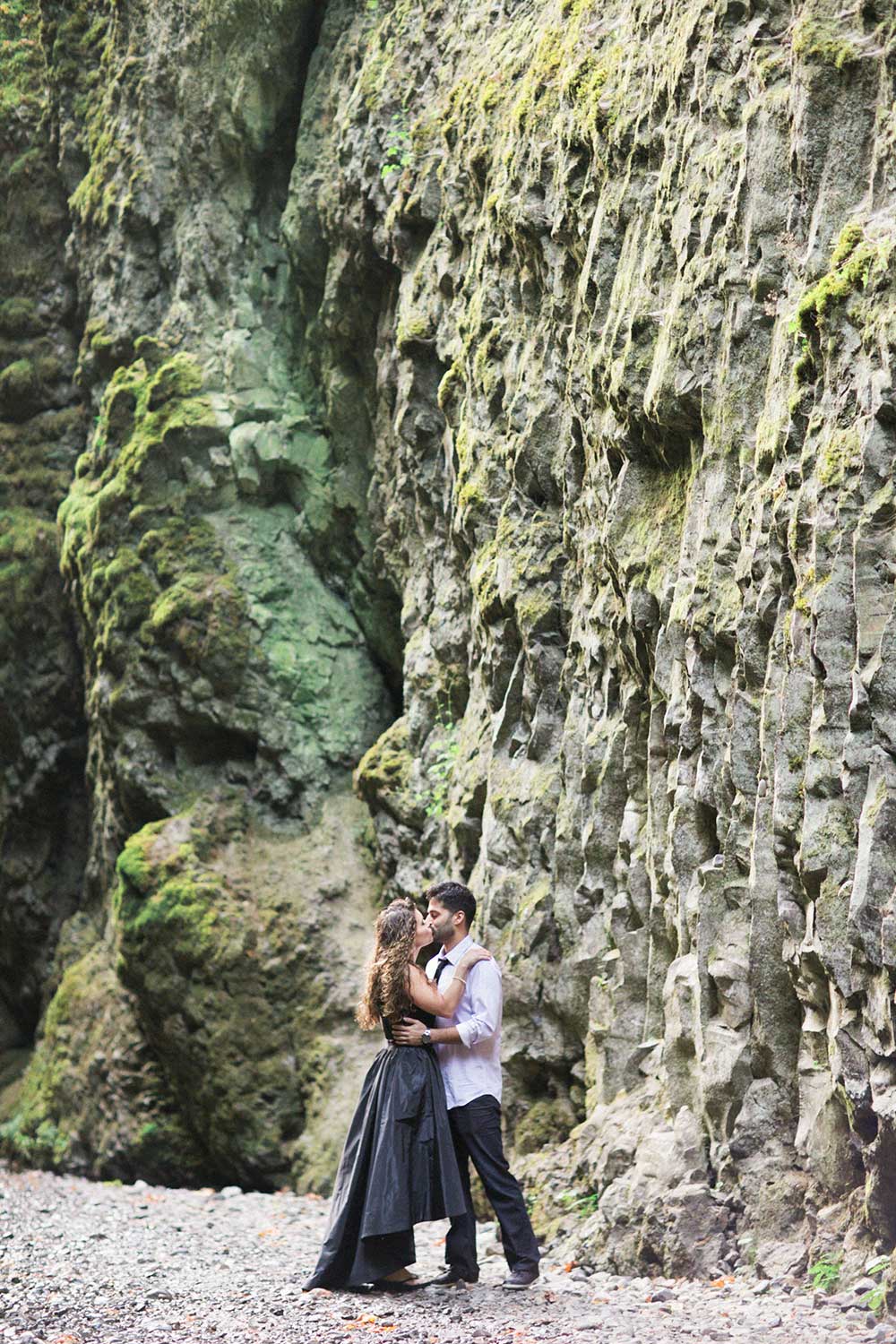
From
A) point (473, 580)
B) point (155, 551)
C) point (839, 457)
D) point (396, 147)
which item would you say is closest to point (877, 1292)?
point (839, 457)

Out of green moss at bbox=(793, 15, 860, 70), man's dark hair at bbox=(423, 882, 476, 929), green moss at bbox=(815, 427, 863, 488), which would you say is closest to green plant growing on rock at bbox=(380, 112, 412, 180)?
green moss at bbox=(793, 15, 860, 70)

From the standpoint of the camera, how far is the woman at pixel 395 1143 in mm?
6547

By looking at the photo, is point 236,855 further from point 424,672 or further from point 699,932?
point 699,932

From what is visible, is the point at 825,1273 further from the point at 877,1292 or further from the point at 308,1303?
the point at 308,1303

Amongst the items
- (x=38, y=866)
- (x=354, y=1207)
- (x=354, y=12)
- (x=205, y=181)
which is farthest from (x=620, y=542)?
(x=38, y=866)

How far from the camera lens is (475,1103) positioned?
22.2 ft

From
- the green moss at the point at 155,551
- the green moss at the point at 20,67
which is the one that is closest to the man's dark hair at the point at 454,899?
the green moss at the point at 155,551

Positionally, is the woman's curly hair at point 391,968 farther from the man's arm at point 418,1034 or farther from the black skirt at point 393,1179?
the black skirt at point 393,1179

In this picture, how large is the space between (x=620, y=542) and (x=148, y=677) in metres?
8.25

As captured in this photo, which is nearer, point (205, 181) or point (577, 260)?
point (577, 260)

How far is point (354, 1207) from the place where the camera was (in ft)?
21.9

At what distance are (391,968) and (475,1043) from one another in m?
0.56

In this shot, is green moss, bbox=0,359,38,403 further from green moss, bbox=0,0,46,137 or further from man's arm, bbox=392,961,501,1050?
man's arm, bbox=392,961,501,1050

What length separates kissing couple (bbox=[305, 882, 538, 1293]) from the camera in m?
6.57
